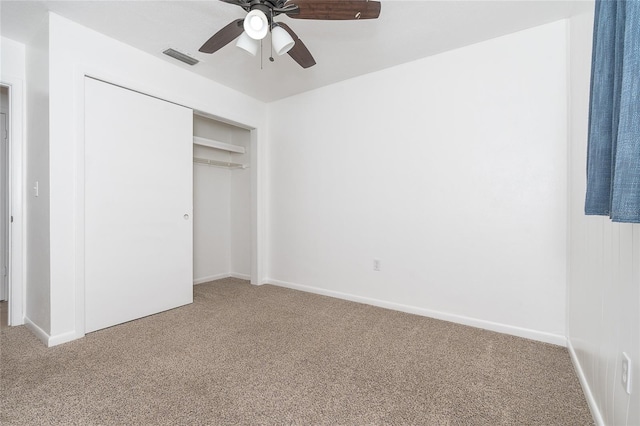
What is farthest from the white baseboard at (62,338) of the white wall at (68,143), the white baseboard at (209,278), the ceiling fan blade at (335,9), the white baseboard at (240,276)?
the ceiling fan blade at (335,9)

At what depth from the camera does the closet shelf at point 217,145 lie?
3.54 meters

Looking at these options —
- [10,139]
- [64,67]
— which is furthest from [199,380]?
[10,139]

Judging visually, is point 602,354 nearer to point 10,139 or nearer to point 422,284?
point 422,284

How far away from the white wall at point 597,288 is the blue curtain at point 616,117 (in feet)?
0.75

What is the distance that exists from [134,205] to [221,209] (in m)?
1.69

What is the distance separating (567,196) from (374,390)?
1995 millimetres

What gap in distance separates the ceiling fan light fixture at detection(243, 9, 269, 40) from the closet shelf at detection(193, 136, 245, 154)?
2090mm

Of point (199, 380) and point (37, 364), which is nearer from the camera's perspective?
point (199, 380)

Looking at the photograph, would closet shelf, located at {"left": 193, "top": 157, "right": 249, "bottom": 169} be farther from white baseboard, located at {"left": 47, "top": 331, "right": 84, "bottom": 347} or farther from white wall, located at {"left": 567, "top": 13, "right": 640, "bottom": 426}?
white wall, located at {"left": 567, "top": 13, "right": 640, "bottom": 426}

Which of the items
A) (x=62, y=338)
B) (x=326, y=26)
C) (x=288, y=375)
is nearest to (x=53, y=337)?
(x=62, y=338)

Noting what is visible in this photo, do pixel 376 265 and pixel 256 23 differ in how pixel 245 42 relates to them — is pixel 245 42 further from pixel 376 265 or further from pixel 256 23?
pixel 376 265

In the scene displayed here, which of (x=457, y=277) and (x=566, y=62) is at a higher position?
(x=566, y=62)

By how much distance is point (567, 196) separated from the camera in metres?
2.22

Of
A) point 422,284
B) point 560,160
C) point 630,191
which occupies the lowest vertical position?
point 422,284
